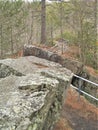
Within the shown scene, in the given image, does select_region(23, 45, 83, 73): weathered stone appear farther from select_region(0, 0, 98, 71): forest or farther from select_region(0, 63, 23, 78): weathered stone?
select_region(0, 0, 98, 71): forest

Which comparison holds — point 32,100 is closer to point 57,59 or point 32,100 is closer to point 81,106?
point 81,106

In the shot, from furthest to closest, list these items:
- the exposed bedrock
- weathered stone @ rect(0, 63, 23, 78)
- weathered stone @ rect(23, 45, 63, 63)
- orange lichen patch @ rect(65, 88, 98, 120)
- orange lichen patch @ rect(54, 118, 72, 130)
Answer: weathered stone @ rect(23, 45, 63, 63) → the exposed bedrock → orange lichen patch @ rect(65, 88, 98, 120) → weathered stone @ rect(0, 63, 23, 78) → orange lichen patch @ rect(54, 118, 72, 130)

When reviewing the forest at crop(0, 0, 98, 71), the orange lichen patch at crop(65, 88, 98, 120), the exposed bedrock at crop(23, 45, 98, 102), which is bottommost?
the orange lichen patch at crop(65, 88, 98, 120)

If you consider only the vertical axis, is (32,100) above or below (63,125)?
above

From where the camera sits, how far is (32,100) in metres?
6.14

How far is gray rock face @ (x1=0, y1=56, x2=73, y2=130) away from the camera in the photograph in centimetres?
552

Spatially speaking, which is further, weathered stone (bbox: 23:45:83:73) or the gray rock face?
weathered stone (bbox: 23:45:83:73)

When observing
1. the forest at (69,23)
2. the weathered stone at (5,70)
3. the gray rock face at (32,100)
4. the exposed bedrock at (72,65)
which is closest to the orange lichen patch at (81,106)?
the exposed bedrock at (72,65)

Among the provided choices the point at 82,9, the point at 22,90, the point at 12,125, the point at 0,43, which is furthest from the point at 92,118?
the point at 0,43

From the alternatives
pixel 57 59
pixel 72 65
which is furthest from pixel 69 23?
pixel 72 65

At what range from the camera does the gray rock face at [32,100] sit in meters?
5.52

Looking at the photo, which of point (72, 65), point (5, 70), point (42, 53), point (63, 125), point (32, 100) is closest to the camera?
point (32, 100)

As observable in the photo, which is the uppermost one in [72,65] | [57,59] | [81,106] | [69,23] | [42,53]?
[69,23]

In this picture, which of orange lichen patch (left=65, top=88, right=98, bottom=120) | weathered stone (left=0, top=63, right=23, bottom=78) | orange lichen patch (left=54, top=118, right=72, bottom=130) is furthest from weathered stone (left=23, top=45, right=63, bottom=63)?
orange lichen patch (left=54, top=118, right=72, bottom=130)
